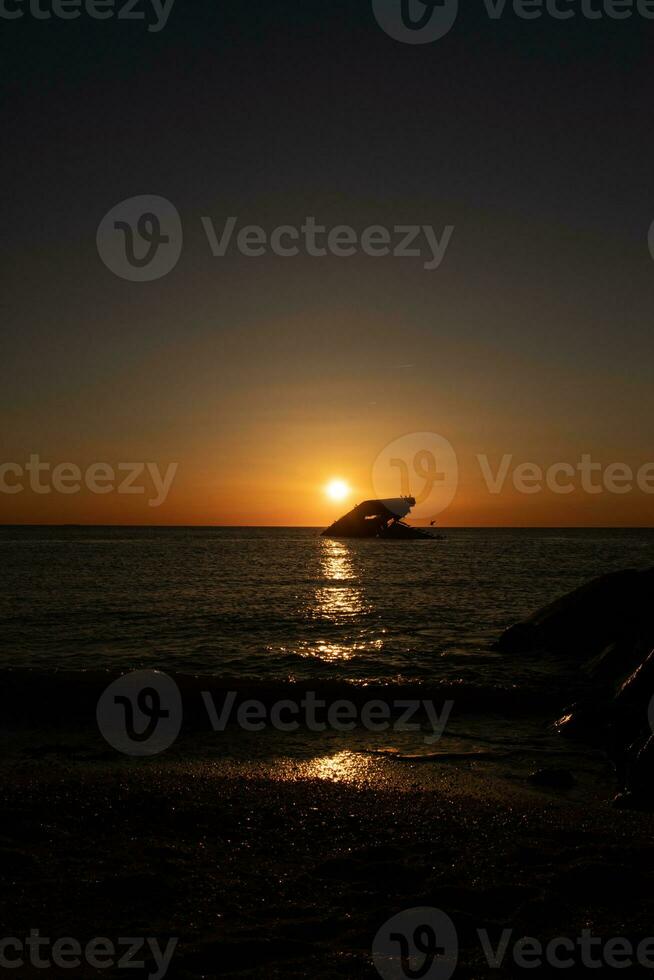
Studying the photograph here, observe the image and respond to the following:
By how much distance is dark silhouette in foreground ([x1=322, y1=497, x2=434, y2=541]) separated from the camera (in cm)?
15225

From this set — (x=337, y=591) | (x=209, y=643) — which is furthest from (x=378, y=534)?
(x=209, y=643)

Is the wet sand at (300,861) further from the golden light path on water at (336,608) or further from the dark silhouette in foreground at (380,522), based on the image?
the dark silhouette in foreground at (380,522)

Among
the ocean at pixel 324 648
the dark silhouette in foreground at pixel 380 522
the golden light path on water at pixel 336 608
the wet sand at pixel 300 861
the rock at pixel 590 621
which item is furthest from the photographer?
the dark silhouette in foreground at pixel 380 522

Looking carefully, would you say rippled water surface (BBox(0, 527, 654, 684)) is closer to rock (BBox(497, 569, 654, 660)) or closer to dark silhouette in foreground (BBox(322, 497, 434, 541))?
rock (BBox(497, 569, 654, 660))

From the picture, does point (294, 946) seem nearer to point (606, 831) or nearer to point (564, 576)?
point (606, 831)

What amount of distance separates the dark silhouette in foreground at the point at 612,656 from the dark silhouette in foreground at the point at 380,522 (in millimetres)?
131129

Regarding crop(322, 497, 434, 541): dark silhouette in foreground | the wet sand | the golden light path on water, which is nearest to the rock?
the golden light path on water

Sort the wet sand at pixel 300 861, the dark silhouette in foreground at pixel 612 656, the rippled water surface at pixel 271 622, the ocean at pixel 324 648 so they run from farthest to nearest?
the rippled water surface at pixel 271 622 < the ocean at pixel 324 648 < the dark silhouette in foreground at pixel 612 656 < the wet sand at pixel 300 861

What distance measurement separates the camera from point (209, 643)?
20.6m

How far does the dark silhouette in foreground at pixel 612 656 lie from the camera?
891 cm

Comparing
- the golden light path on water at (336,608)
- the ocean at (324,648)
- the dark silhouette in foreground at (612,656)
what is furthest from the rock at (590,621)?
the golden light path on water at (336,608)

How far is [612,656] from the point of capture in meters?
15.8

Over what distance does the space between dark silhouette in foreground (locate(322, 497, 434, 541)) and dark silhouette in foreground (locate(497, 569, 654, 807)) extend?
430 feet

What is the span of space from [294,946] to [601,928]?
98.6 inches
